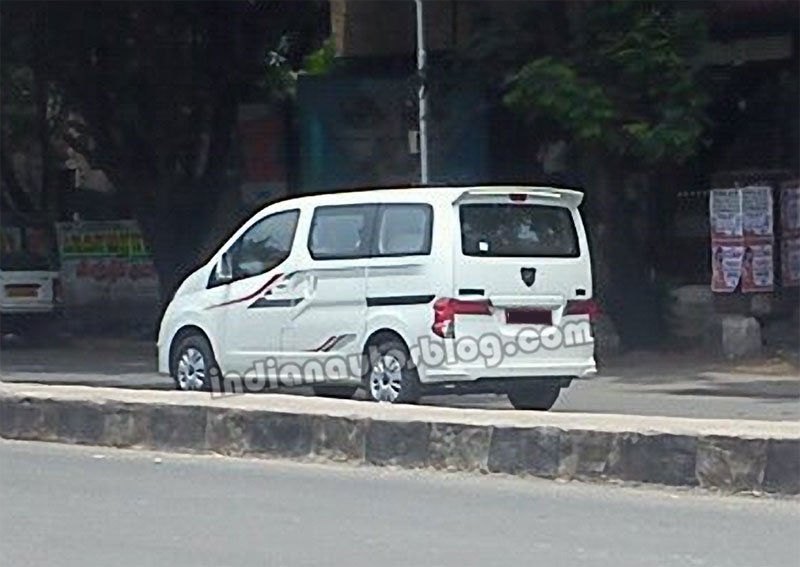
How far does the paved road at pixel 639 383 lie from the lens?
17.3 m

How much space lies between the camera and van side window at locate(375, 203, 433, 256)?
1513 centimetres

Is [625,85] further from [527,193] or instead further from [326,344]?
[326,344]

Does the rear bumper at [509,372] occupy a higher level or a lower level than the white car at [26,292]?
lower

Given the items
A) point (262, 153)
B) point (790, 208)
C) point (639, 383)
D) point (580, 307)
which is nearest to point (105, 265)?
point (262, 153)

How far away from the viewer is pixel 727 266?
22688 mm

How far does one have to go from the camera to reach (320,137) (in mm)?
28312

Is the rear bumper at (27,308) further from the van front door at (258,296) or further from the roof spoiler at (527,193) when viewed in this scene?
the roof spoiler at (527,193)

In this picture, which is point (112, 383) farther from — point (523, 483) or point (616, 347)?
point (523, 483)

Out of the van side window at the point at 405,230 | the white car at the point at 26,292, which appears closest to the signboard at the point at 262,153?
the white car at the point at 26,292

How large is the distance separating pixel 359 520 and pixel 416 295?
4.94 meters

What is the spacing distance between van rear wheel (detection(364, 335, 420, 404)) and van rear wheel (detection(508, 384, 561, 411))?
101 cm

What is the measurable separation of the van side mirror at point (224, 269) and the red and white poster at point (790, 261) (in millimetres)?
8673

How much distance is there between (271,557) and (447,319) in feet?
19.3

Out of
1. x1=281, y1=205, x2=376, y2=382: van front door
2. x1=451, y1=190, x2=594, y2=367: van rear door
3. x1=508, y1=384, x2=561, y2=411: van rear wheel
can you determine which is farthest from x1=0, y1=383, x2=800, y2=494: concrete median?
x1=508, y1=384, x2=561, y2=411: van rear wheel
